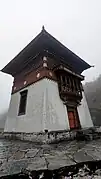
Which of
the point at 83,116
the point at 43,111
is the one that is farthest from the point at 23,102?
the point at 83,116

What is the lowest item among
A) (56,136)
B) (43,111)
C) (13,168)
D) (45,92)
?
(13,168)

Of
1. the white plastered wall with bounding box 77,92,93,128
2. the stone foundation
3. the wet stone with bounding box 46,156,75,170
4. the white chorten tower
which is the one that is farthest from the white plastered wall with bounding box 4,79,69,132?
the wet stone with bounding box 46,156,75,170

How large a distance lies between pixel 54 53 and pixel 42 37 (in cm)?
171

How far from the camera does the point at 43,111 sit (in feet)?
23.1

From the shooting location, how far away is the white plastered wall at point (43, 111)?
6984mm

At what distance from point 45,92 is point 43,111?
1.19 m

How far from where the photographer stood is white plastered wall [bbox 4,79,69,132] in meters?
6.98

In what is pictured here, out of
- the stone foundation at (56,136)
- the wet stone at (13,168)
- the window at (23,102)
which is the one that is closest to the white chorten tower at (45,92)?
the window at (23,102)

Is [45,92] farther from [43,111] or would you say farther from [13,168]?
[13,168]

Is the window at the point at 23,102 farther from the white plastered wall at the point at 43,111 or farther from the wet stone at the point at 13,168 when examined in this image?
the wet stone at the point at 13,168

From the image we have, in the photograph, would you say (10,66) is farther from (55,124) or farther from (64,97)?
(55,124)

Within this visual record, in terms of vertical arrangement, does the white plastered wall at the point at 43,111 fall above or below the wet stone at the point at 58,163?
above

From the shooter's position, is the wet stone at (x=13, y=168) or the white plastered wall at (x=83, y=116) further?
the white plastered wall at (x=83, y=116)

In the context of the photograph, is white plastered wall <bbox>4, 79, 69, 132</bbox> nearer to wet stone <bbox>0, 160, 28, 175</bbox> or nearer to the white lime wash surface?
the white lime wash surface
